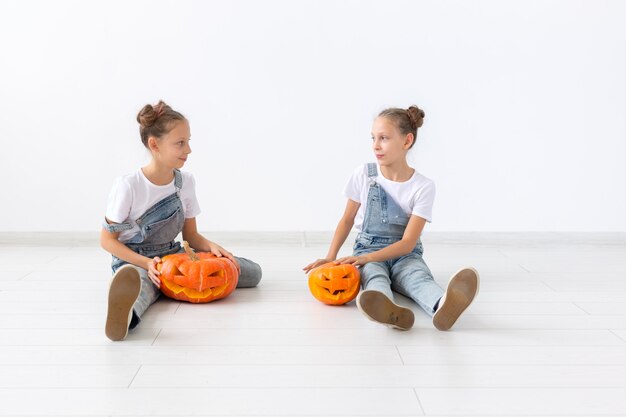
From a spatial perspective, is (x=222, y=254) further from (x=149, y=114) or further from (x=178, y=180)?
(x=149, y=114)

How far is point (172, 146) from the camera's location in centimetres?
242

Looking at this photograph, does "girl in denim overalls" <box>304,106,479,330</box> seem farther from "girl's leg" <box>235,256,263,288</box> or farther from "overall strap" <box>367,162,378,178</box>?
"girl's leg" <box>235,256,263,288</box>

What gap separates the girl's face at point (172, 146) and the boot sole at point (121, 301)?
55 centimetres

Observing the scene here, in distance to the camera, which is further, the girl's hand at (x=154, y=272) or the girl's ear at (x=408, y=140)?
the girl's ear at (x=408, y=140)

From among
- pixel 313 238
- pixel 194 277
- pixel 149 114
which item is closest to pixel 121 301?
pixel 194 277

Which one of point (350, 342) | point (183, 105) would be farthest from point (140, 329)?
point (183, 105)

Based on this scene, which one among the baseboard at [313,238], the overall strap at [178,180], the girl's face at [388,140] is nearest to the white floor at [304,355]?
the overall strap at [178,180]

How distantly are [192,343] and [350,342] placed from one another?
398 mm

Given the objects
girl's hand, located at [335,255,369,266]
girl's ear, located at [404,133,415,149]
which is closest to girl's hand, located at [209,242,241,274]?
girl's hand, located at [335,255,369,266]

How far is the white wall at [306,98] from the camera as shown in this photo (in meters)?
3.54

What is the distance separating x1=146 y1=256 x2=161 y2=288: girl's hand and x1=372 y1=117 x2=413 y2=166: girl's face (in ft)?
2.60

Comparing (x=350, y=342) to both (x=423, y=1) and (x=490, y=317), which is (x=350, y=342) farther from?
(x=423, y=1)

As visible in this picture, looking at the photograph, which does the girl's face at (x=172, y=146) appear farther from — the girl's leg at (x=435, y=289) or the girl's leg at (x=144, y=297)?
the girl's leg at (x=435, y=289)

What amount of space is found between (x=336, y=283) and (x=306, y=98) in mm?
1471
